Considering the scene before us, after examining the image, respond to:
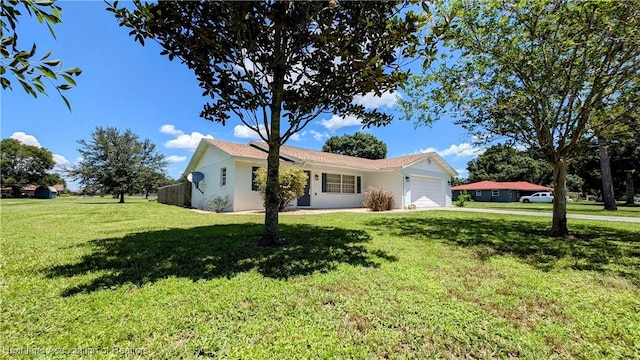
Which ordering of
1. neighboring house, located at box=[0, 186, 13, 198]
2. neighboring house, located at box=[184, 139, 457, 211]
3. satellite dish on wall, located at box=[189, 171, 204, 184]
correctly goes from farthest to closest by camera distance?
neighboring house, located at box=[0, 186, 13, 198], satellite dish on wall, located at box=[189, 171, 204, 184], neighboring house, located at box=[184, 139, 457, 211]

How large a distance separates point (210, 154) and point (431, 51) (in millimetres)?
15121

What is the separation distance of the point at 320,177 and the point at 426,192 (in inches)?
334

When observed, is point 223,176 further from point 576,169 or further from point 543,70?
point 576,169

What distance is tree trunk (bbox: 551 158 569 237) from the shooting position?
7.59 meters

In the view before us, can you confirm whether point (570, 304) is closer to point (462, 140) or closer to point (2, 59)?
point (2, 59)

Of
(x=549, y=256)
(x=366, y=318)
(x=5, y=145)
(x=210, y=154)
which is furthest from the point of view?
(x=5, y=145)

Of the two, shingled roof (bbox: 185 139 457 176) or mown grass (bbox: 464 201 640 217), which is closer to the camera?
shingled roof (bbox: 185 139 457 176)

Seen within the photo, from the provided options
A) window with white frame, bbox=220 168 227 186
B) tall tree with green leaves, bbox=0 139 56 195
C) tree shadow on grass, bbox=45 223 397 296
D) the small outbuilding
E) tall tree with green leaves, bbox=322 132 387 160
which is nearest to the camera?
tree shadow on grass, bbox=45 223 397 296

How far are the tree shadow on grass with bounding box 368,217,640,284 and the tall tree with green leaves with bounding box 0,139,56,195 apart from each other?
6464 cm

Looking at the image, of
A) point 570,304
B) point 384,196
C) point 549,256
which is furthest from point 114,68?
point 384,196

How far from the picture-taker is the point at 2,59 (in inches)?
52.2

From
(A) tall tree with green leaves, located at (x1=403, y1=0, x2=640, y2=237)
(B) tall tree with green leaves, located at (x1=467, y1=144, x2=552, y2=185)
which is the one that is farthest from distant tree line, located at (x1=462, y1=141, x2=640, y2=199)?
(A) tall tree with green leaves, located at (x1=403, y1=0, x2=640, y2=237)

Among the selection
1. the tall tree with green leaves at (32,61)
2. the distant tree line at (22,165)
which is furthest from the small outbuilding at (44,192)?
the tall tree with green leaves at (32,61)

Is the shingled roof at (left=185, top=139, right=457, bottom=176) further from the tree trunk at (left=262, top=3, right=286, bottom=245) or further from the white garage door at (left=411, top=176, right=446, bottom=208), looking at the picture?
the tree trunk at (left=262, top=3, right=286, bottom=245)
